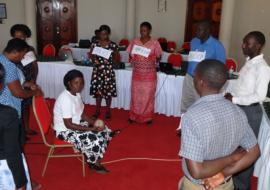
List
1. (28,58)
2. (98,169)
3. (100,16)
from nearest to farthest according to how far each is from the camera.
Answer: (98,169) → (28,58) → (100,16)

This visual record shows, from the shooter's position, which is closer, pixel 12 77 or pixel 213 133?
pixel 213 133

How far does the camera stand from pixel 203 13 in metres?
9.23

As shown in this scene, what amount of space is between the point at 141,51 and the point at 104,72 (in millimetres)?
712

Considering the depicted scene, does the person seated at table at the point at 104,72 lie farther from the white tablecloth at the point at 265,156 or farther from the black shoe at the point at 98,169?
the white tablecloth at the point at 265,156


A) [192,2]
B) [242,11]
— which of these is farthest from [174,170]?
[192,2]

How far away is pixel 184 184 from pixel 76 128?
1.61 m

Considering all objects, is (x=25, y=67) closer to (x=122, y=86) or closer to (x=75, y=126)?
(x=75, y=126)

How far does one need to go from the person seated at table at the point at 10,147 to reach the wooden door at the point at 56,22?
8618mm

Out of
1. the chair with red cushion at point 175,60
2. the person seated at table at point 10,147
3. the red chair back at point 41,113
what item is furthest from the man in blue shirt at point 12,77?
the chair with red cushion at point 175,60

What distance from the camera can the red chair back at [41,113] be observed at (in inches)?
120

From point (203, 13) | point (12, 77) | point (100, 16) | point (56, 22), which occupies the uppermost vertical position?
point (203, 13)

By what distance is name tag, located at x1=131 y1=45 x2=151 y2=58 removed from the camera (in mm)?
4702

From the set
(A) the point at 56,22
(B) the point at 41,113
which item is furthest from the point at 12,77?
(A) the point at 56,22

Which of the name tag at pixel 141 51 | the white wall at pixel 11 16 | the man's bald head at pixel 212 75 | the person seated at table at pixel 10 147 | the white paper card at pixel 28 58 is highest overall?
the white wall at pixel 11 16
